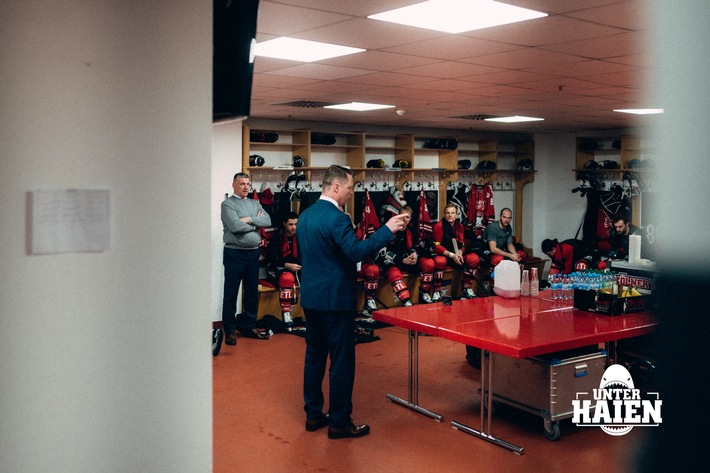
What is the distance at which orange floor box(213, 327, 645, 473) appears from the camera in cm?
417

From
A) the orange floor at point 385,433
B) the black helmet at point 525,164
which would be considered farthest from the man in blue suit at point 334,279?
the black helmet at point 525,164

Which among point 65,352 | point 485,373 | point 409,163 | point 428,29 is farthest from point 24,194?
point 409,163

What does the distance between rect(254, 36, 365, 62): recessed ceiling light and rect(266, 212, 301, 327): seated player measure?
3454 millimetres

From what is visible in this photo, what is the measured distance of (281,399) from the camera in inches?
214

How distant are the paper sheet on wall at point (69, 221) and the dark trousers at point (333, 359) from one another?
229cm

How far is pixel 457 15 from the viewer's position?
12.6 feet

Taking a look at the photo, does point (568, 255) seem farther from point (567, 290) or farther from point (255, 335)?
point (255, 335)

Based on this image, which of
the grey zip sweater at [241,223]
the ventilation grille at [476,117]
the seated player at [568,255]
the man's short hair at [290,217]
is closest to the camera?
the grey zip sweater at [241,223]

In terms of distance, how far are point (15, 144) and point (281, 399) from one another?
3.73m

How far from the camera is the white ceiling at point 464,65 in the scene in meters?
3.79

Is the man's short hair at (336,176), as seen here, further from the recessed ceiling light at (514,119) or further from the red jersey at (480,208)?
the red jersey at (480,208)

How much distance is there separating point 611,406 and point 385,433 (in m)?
1.59

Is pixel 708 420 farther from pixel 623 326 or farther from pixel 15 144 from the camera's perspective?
pixel 623 326

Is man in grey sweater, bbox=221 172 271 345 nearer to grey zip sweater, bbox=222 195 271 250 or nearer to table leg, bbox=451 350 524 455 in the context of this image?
grey zip sweater, bbox=222 195 271 250
